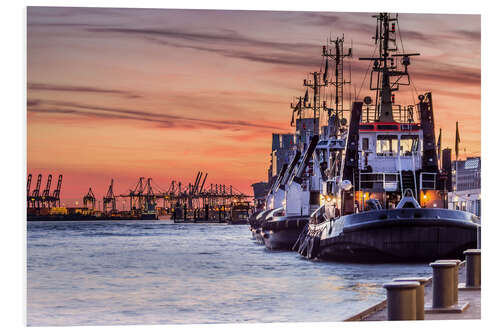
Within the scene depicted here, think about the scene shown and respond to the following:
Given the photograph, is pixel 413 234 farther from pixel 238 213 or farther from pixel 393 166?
pixel 238 213

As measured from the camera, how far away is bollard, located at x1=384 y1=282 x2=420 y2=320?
34.3 feet

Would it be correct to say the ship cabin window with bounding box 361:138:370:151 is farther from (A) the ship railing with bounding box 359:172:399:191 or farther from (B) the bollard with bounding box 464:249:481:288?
(B) the bollard with bounding box 464:249:481:288

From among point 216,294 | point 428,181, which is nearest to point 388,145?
point 428,181

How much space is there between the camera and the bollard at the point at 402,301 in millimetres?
10453

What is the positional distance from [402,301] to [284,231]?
27.8m

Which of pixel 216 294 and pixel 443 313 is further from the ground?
pixel 443 313

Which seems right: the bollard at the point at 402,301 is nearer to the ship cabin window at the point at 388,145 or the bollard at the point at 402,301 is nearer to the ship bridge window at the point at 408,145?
the ship bridge window at the point at 408,145

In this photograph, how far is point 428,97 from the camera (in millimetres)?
20141

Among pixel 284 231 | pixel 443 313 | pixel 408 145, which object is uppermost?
pixel 408 145

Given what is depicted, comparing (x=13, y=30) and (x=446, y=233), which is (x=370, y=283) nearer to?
(x=446, y=233)

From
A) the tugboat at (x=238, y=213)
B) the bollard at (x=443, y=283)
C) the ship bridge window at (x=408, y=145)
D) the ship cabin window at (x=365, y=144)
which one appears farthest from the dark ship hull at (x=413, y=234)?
the tugboat at (x=238, y=213)

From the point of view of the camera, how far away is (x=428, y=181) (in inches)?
1024

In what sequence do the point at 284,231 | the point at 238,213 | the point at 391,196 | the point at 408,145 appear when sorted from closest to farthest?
the point at 408,145 < the point at 391,196 < the point at 284,231 < the point at 238,213

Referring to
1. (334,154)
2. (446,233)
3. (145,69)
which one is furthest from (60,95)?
(334,154)
